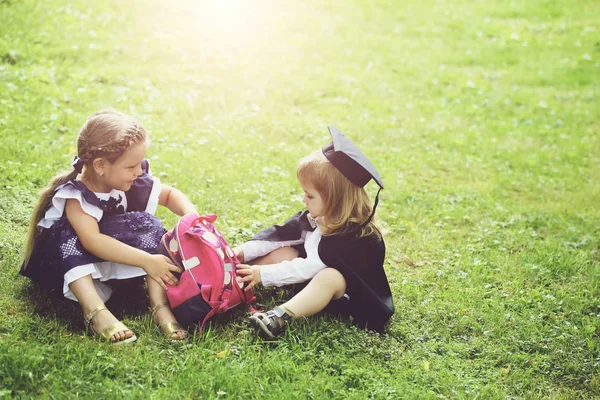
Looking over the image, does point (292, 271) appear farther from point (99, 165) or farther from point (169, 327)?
point (99, 165)

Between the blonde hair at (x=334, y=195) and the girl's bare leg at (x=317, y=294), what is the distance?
27cm

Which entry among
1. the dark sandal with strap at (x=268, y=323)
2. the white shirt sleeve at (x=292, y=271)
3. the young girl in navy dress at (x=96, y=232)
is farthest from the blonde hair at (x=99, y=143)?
the dark sandal with strap at (x=268, y=323)

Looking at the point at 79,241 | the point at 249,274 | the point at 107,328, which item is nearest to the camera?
the point at 107,328

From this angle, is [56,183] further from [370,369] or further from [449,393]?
[449,393]

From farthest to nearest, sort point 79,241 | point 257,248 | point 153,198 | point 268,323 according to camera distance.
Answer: point 257,248 < point 153,198 < point 79,241 < point 268,323

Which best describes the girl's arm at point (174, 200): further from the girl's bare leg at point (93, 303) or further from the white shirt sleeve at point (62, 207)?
the girl's bare leg at point (93, 303)

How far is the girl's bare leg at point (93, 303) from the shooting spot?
146 inches

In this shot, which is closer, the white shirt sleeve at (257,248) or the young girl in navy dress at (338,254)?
the young girl in navy dress at (338,254)

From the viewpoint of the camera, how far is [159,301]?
399 cm

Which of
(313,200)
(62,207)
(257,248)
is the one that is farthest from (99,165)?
(313,200)

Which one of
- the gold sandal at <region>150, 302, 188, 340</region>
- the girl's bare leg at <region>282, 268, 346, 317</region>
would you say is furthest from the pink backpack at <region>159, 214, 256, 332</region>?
the girl's bare leg at <region>282, 268, 346, 317</region>

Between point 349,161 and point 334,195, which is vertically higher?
point 349,161

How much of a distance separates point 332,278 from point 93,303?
4.38 ft

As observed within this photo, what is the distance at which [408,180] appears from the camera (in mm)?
6906
